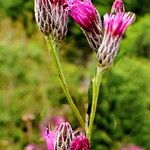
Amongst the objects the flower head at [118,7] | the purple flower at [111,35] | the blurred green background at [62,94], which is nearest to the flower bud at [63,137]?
the purple flower at [111,35]

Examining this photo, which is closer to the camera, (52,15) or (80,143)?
(80,143)

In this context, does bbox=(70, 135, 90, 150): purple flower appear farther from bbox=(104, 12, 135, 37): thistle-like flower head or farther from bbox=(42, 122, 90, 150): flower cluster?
bbox=(104, 12, 135, 37): thistle-like flower head

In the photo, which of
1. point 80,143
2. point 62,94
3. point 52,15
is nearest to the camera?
point 80,143

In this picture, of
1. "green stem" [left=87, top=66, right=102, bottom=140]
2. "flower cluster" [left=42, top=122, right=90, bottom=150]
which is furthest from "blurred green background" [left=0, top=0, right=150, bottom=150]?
"flower cluster" [left=42, top=122, right=90, bottom=150]

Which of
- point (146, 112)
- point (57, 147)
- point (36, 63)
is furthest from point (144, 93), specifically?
point (57, 147)

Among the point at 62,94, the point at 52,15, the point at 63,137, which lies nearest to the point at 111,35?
the point at 52,15

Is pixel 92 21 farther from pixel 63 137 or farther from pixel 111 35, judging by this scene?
pixel 63 137

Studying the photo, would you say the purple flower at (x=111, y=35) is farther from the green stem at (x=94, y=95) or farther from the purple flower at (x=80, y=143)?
the purple flower at (x=80, y=143)
